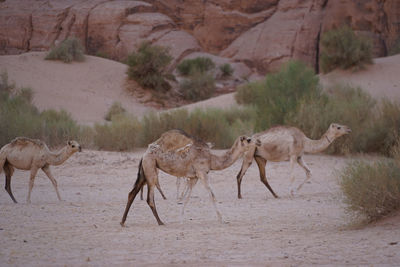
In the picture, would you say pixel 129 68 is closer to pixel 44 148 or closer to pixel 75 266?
pixel 44 148

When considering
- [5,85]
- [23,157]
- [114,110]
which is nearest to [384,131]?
[23,157]

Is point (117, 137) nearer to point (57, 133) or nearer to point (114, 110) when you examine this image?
point (57, 133)

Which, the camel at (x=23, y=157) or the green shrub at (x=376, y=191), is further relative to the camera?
the camel at (x=23, y=157)

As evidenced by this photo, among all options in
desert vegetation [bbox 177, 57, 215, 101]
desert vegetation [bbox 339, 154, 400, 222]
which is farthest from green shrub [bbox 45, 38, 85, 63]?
desert vegetation [bbox 339, 154, 400, 222]

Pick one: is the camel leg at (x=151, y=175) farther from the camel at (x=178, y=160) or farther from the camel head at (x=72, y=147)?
the camel head at (x=72, y=147)

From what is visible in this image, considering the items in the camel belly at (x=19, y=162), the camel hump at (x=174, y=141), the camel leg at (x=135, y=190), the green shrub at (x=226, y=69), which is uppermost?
the camel hump at (x=174, y=141)

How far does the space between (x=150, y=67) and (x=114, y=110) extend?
19.9 ft

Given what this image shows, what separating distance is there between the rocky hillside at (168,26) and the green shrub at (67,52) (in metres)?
4.81

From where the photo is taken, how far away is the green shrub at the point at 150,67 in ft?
112

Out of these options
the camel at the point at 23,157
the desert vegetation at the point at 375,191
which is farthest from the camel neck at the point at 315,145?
the camel at the point at 23,157

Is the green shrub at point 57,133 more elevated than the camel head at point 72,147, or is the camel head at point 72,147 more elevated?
the camel head at point 72,147

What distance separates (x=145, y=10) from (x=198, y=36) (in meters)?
4.85

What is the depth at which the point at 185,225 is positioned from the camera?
8.02 metres

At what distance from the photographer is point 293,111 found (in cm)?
1808
